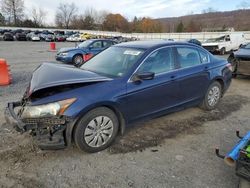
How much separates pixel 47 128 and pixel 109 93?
0.97 metres

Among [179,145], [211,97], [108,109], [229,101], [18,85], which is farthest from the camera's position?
[18,85]

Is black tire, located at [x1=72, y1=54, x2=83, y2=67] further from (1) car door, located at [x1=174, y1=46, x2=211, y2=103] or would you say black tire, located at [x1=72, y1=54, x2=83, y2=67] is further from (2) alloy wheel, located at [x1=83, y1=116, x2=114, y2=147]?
(2) alloy wheel, located at [x1=83, y1=116, x2=114, y2=147]

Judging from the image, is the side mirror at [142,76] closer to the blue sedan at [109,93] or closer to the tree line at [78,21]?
the blue sedan at [109,93]

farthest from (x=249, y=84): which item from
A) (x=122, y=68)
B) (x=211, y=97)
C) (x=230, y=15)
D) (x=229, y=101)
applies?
(x=230, y=15)

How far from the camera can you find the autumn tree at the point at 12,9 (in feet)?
289

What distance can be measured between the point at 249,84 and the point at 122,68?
6183 mm

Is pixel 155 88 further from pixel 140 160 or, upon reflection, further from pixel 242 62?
pixel 242 62

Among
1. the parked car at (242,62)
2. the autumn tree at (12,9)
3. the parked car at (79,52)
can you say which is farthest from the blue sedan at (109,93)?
the autumn tree at (12,9)

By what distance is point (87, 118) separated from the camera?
10.8 feet

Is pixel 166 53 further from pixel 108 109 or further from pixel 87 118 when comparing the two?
pixel 87 118

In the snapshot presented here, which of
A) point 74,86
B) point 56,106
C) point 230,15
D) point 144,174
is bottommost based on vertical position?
point 144,174

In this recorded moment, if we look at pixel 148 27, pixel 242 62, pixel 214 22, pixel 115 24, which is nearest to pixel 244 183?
pixel 242 62

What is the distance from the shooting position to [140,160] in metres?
3.34

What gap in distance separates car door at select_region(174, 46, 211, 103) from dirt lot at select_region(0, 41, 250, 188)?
0.60 meters
